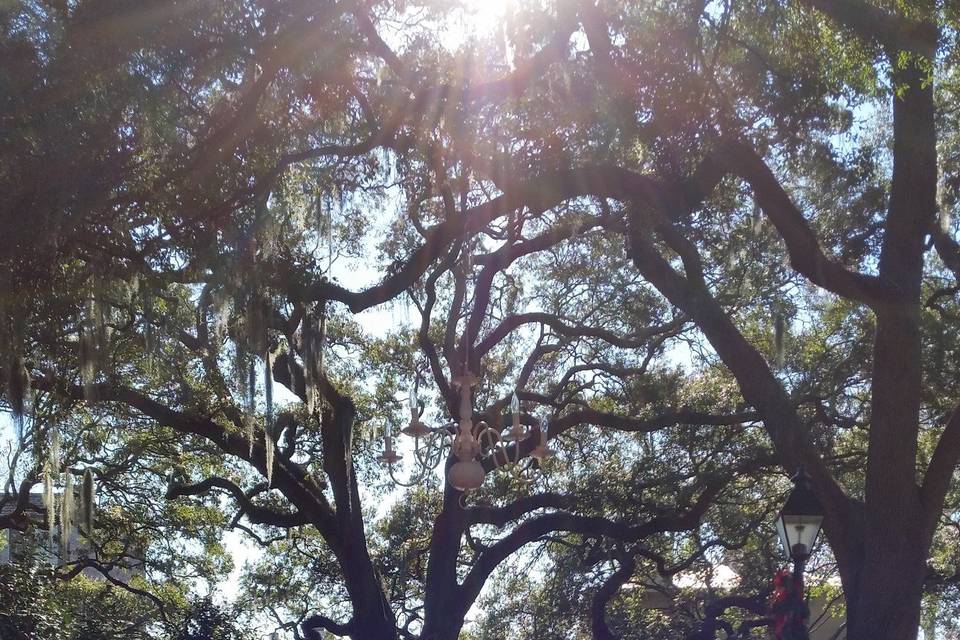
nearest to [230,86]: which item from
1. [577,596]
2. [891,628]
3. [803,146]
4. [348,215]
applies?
[348,215]

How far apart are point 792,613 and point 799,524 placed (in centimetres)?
65

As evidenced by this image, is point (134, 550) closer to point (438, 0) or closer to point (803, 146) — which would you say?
point (438, 0)

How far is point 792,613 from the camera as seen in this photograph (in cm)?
789

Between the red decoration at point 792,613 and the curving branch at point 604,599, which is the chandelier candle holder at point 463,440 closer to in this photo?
the red decoration at point 792,613

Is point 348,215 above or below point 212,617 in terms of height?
above

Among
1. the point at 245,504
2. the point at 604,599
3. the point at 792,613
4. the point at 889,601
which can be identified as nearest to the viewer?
the point at 792,613

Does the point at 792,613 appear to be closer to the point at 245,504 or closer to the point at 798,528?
the point at 798,528

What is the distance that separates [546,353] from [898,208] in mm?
7167

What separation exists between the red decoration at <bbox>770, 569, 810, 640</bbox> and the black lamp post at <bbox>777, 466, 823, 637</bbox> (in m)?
0.01

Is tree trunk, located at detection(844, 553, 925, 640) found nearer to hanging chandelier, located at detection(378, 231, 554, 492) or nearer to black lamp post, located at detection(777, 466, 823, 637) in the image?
black lamp post, located at detection(777, 466, 823, 637)

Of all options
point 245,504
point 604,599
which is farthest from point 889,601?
point 245,504

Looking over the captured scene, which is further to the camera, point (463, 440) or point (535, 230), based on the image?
point (535, 230)

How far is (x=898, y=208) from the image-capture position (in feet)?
31.3

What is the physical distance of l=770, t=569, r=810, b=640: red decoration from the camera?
786cm
